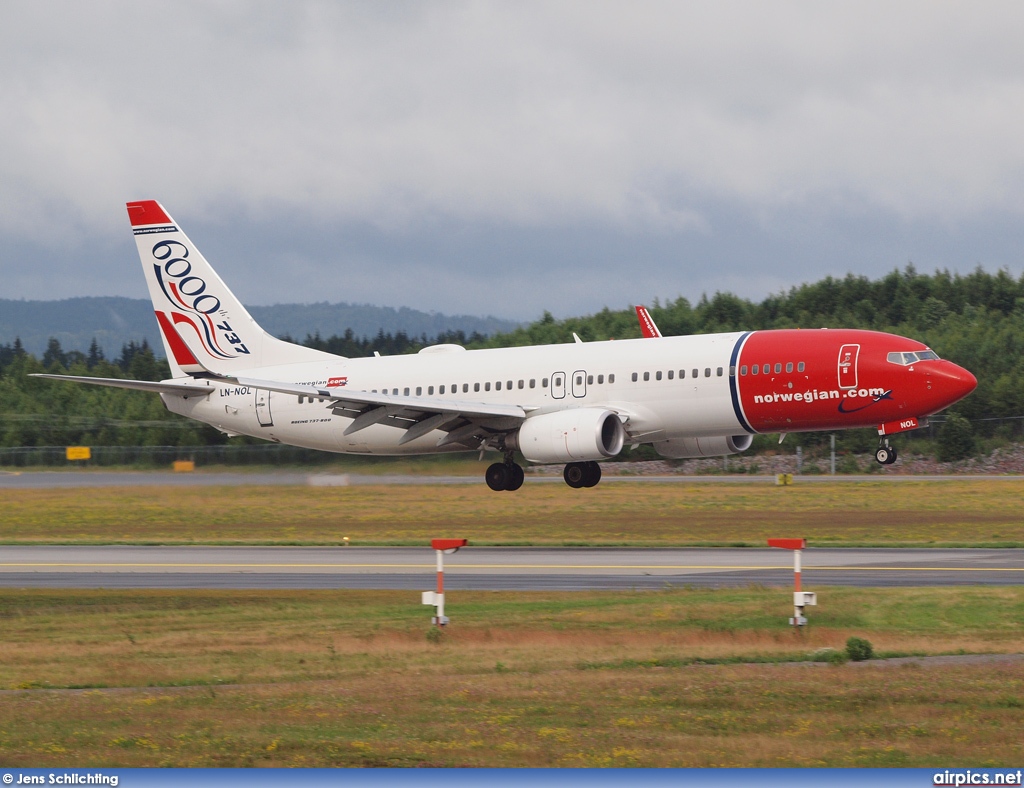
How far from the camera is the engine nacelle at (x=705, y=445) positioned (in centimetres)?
3997

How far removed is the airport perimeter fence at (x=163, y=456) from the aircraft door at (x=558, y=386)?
10.5 m

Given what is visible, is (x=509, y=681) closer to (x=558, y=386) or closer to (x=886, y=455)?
(x=886, y=455)

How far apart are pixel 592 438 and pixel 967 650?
18231 millimetres

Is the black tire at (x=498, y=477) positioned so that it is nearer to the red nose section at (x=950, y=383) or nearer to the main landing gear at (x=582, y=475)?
the main landing gear at (x=582, y=475)

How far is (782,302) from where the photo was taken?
111 meters

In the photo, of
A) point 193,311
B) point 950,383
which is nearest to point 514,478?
point 950,383

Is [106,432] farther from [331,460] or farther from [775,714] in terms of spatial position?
[775,714]

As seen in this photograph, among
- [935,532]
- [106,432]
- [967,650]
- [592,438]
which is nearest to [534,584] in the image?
[592,438]

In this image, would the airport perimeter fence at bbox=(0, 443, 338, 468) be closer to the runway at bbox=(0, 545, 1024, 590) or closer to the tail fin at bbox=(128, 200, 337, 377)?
the tail fin at bbox=(128, 200, 337, 377)

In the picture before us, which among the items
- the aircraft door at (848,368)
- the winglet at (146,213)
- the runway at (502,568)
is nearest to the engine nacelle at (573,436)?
the runway at (502,568)

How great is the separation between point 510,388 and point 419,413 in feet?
9.43

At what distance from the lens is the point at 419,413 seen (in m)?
40.8

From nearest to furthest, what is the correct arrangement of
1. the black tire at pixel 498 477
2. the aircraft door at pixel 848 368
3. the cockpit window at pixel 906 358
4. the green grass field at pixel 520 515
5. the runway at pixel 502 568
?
the runway at pixel 502 568
the aircraft door at pixel 848 368
the cockpit window at pixel 906 358
the black tire at pixel 498 477
the green grass field at pixel 520 515

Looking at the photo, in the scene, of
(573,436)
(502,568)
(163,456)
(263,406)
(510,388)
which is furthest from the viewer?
(163,456)
